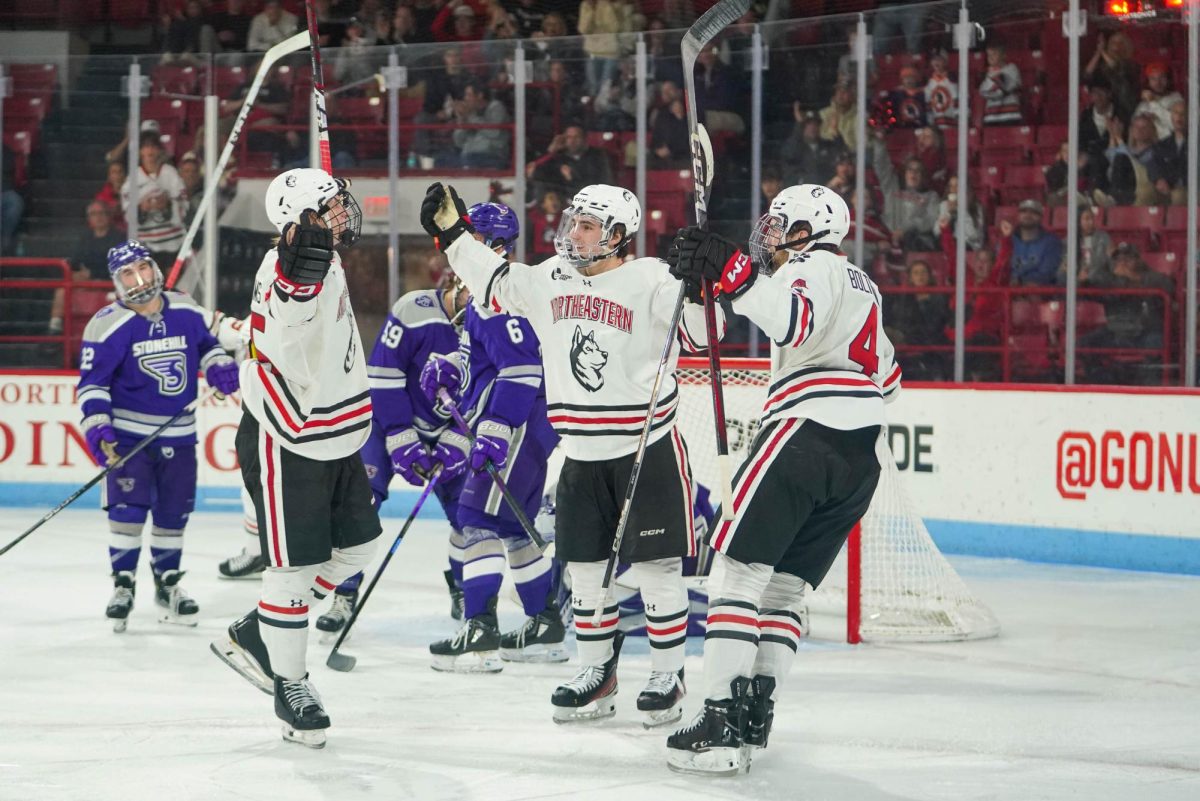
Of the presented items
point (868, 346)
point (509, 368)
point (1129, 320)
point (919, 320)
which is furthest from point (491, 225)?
point (1129, 320)

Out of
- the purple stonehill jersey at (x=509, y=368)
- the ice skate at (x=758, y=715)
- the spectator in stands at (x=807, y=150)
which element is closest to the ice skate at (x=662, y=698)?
the ice skate at (x=758, y=715)

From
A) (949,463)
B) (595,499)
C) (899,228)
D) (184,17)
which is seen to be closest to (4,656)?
(595,499)

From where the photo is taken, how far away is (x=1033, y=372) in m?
7.00

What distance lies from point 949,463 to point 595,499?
140 inches

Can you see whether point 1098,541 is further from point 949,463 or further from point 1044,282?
point 1044,282

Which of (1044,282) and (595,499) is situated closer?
(595,499)

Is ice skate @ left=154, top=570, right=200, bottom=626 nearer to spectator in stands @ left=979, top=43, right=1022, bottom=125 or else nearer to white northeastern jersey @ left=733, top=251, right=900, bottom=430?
white northeastern jersey @ left=733, top=251, right=900, bottom=430

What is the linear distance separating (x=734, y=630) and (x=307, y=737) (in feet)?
3.27

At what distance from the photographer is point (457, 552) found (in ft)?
16.4

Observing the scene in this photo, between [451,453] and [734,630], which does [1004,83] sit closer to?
[451,453]

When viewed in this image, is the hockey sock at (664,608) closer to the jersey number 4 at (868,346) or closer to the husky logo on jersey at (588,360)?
the husky logo on jersey at (588,360)

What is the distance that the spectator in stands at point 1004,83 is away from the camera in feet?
23.5

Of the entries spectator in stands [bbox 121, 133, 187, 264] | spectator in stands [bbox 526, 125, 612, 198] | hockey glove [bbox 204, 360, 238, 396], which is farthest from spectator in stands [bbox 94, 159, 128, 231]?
Answer: hockey glove [bbox 204, 360, 238, 396]

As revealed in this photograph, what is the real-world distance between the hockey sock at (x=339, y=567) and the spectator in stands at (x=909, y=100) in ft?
14.9
